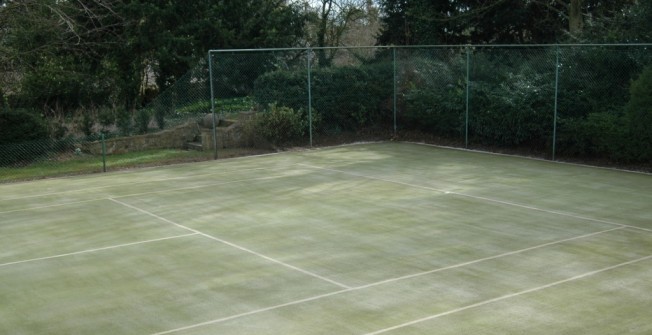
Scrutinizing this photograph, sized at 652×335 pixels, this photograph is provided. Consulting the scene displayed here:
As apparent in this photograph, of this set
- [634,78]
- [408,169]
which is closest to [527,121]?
[634,78]

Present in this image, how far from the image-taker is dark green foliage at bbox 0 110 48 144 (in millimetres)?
17484

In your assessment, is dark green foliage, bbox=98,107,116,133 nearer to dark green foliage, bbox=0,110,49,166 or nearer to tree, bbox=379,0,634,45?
dark green foliage, bbox=0,110,49,166

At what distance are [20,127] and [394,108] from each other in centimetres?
972

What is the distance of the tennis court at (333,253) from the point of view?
280 inches

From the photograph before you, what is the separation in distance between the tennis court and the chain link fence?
163 centimetres

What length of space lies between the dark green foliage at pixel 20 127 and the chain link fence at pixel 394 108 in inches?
12.1

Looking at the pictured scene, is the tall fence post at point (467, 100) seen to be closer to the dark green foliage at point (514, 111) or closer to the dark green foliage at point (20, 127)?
the dark green foliage at point (514, 111)

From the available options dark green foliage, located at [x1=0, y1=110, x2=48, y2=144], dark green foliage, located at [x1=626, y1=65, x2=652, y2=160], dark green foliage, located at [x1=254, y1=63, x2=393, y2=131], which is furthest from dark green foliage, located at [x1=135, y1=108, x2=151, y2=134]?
dark green foliage, located at [x1=626, y1=65, x2=652, y2=160]

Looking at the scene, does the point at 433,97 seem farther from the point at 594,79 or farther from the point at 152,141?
the point at 152,141

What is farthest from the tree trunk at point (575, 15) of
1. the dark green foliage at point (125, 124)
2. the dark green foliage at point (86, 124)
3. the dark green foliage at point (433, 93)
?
the dark green foliage at point (86, 124)

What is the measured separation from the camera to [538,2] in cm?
2427

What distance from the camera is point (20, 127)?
696 inches

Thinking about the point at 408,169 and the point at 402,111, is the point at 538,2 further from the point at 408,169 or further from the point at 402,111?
the point at 408,169

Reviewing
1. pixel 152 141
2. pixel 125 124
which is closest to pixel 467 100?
pixel 152 141
